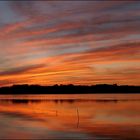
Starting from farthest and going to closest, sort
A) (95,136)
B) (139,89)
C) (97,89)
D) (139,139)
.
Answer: (97,89) → (139,89) → (95,136) → (139,139)

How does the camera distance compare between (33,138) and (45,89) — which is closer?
(33,138)

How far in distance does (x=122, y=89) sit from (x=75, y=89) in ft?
79.5

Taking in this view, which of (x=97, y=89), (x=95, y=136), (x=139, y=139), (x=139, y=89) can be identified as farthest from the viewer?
(x=97, y=89)

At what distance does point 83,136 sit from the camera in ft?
68.2

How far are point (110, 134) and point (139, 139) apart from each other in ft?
8.34

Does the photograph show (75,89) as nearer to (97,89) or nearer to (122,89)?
(97,89)

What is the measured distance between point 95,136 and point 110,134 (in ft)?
4.00

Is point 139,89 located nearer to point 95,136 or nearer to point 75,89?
point 75,89

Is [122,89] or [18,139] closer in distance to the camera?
[18,139]

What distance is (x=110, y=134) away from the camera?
21516mm

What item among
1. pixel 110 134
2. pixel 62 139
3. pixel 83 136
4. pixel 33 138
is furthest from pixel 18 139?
pixel 110 134

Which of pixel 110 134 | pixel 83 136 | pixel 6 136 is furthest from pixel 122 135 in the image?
pixel 6 136

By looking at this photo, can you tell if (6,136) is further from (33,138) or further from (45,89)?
(45,89)

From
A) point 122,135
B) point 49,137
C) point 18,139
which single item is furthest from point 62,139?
point 122,135
